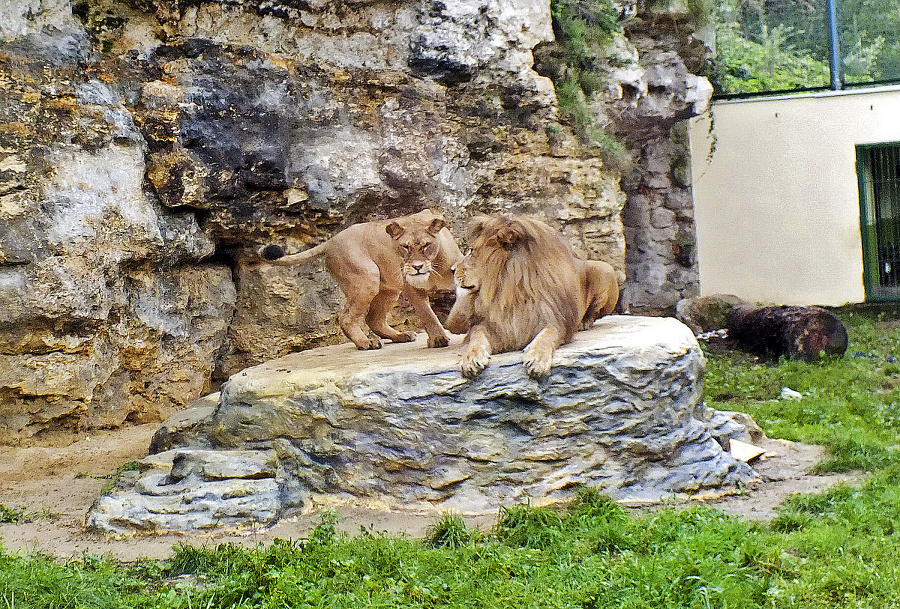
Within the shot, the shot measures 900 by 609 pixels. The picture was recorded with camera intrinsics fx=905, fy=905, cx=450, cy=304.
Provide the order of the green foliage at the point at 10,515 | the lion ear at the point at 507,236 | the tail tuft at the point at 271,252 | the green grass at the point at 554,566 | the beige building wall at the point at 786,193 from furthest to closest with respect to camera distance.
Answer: the beige building wall at the point at 786,193 < the tail tuft at the point at 271,252 < the lion ear at the point at 507,236 < the green foliage at the point at 10,515 < the green grass at the point at 554,566

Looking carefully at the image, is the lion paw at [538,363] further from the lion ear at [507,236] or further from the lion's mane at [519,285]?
the lion ear at [507,236]

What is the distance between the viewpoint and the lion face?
5.81 meters

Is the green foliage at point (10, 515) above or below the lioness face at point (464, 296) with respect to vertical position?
below

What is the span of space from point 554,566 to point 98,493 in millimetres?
3599

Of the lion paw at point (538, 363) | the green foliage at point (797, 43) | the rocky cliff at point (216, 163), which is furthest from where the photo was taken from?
the green foliage at point (797, 43)

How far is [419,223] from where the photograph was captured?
19.2 ft

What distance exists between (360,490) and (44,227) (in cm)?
355

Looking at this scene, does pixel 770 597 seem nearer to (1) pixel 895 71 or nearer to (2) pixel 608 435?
(2) pixel 608 435

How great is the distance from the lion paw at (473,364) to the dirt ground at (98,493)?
824 millimetres

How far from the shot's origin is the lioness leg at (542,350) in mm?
5230

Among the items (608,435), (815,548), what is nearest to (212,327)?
(608,435)

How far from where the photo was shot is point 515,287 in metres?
5.66

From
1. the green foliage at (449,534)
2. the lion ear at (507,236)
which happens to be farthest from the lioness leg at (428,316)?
the green foliage at (449,534)

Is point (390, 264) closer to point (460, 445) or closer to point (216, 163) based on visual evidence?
point (460, 445)
